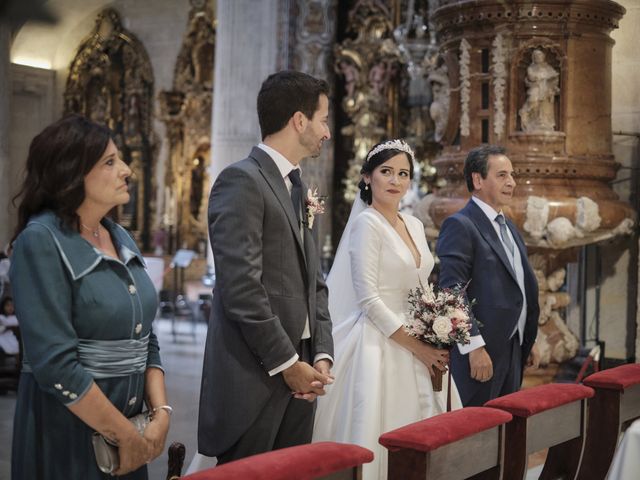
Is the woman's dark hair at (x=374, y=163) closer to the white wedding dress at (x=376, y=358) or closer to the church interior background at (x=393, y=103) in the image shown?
the white wedding dress at (x=376, y=358)

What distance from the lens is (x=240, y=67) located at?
49.0ft

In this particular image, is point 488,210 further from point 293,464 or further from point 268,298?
point 293,464

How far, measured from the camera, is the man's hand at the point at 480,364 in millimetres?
4691

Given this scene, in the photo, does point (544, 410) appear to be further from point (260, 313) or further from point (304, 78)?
point (304, 78)

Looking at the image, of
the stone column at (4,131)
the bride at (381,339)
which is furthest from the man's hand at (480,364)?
the stone column at (4,131)

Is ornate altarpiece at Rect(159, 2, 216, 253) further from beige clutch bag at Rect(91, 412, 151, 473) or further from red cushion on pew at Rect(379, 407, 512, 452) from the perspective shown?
beige clutch bag at Rect(91, 412, 151, 473)

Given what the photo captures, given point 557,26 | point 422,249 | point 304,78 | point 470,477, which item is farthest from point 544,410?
point 557,26

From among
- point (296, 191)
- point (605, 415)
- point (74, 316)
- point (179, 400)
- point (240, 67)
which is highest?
point (240, 67)

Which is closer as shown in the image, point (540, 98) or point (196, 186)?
point (540, 98)

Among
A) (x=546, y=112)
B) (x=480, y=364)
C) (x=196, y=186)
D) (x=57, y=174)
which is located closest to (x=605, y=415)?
(x=480, y=364)

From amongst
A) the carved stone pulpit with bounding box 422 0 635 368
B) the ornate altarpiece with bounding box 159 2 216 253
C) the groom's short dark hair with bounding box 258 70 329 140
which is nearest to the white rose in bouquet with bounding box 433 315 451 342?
the groom's short dark hair with bounding box 258 70 329 140

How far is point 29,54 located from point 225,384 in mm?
20484

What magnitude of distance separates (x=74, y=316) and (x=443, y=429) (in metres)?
1.22

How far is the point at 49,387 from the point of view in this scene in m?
2.52
